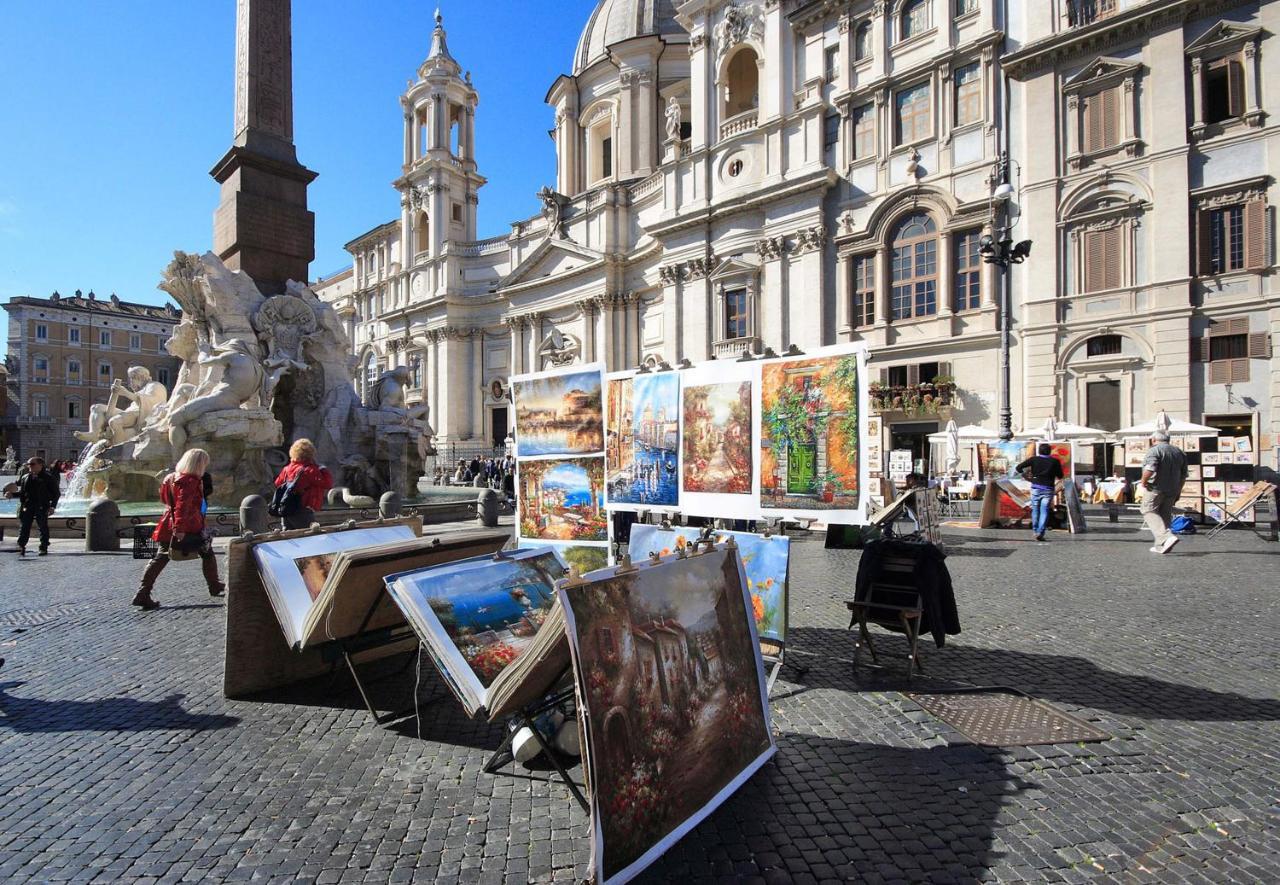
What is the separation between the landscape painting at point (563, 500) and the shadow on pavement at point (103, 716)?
2847mm

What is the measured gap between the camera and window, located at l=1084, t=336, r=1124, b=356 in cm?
2083

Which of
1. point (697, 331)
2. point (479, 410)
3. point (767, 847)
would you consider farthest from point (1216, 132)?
point (479, 410)

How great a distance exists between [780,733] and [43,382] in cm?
7376

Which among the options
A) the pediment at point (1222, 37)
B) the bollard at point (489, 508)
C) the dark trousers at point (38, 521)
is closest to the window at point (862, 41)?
the pediment at point (1222, 37)

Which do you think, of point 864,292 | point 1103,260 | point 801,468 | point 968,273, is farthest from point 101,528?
point 1103,260

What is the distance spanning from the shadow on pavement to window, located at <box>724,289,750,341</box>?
27012 mm

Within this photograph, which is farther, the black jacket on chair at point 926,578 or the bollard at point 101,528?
the bollard at point 101,528

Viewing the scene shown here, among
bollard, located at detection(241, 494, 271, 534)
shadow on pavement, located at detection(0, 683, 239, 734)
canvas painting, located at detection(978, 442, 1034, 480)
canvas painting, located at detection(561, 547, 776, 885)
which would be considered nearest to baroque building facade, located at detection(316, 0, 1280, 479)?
canvas painting, located at detection(978, 442, 1034, 480)

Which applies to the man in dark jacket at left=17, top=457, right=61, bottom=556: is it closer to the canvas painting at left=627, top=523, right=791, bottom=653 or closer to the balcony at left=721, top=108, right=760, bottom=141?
the canvas painting at left=627, top=523, right=791, bottom=653

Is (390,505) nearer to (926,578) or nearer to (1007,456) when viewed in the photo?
(926,578)

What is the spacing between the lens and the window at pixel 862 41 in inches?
1026

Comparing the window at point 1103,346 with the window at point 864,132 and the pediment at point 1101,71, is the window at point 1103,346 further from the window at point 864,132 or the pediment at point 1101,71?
the window at point 864,132

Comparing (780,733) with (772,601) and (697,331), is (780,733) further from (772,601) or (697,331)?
(697,331)

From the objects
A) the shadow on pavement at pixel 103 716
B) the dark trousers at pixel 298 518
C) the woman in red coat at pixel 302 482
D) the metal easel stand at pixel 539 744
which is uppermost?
the woman in red coat at pixel 302 482
